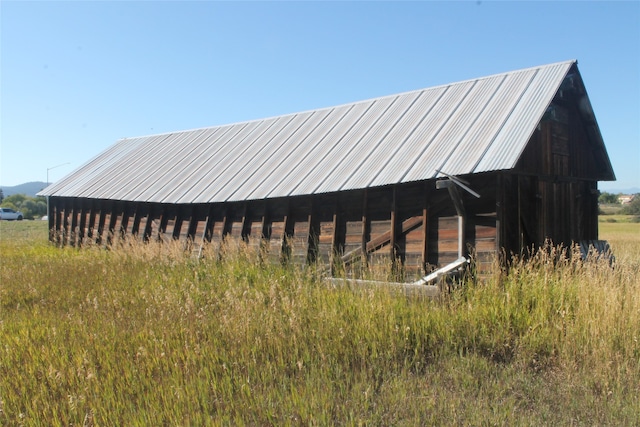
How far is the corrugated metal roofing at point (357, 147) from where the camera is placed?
1062cm

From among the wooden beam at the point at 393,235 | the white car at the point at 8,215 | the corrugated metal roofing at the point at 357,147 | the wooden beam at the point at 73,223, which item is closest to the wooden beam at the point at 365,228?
the corrugated metal roofing at the point at 357,147

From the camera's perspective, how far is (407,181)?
34.2 feet

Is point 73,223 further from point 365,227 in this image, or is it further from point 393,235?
point 393,235

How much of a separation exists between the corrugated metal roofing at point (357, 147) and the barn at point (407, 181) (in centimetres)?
5

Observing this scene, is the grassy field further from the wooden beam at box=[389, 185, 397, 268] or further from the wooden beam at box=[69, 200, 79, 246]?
the wooden beam at box=[69, 200, 79, 246]

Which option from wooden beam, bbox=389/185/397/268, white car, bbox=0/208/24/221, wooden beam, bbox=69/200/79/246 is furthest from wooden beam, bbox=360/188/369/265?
white car, bbox=0/208/24/221

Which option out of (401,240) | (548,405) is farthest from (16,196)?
(548,405)

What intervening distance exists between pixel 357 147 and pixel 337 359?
27.2 ft

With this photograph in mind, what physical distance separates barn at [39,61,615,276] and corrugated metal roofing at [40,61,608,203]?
0.05 metres

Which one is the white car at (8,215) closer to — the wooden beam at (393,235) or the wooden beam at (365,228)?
the wooden beam at (365,228)

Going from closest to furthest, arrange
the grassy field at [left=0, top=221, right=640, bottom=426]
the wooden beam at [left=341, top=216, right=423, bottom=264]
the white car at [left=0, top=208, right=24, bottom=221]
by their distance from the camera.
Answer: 1. the grassy field at [left=0, top=221, right=640, bottom=426]
2. the wooden beam at [left=341, top=216, right=423, bottom=264]
3. the white car at [left=0, top=208, right=24, bottom=221]

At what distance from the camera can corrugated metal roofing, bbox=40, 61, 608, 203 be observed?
10.6 metres

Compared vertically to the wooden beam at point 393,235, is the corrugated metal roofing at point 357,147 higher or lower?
higher

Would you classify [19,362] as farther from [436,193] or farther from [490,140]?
[490,140]
